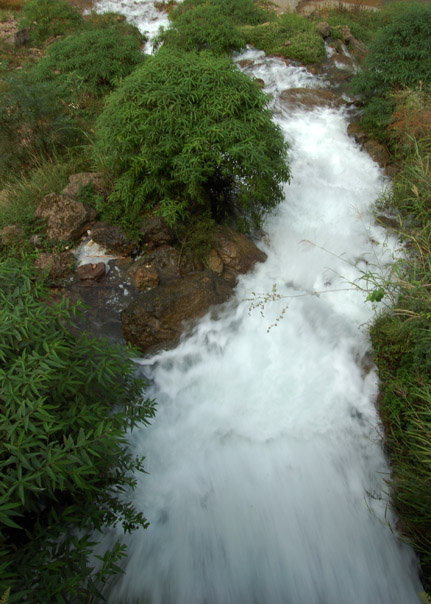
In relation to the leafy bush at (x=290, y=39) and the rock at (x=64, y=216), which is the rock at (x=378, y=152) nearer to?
the leafy bush at (x=290, y=39)

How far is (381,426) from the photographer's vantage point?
12.0 ft

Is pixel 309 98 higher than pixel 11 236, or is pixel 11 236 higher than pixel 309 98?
pixel 11 236

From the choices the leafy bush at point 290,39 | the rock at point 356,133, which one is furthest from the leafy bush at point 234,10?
the rock at point 356,133

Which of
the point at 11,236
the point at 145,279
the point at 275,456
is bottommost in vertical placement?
the point at 275,456

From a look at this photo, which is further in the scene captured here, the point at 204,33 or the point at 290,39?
the point at 290,39

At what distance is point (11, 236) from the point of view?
14.9 ft

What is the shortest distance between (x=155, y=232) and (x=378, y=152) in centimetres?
436

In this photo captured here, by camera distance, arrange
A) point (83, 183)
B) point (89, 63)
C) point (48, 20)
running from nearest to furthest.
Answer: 1. point (83, 183)
2. point (89, 63)
3. point (48, 20)

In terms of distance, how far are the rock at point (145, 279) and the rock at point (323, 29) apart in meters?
8.46

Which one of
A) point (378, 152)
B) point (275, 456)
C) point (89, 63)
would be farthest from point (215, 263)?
point (89, 63)

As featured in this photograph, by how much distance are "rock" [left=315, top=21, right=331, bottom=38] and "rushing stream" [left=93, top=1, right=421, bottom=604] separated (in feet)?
22.4

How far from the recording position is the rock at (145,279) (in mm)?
4395

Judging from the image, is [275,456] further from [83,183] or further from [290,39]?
[290,39]

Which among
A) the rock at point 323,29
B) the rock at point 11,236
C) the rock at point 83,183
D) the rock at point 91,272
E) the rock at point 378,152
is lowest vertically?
the rock at point 378,152
